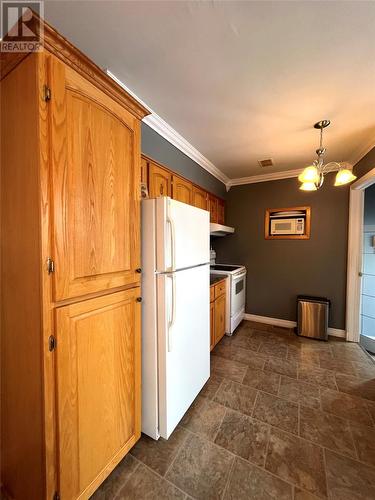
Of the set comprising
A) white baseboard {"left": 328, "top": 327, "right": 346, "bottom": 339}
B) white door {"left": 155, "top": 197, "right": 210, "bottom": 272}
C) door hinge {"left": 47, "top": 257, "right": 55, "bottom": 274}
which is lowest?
white baseboard {"left": 328, "top": 327, "right": 346, "bottom": 339}

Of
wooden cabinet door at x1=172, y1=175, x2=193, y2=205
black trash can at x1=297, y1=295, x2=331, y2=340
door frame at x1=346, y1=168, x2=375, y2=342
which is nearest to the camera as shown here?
wooden cabinet door at x1=172, y1=175, x2=193, y2=205

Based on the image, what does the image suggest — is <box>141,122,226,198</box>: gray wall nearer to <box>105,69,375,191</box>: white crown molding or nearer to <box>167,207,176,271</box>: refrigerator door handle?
<box>105,69,375,191</box>: white crown molding

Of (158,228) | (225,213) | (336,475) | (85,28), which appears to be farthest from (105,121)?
(225,213)

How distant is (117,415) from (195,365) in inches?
28.5

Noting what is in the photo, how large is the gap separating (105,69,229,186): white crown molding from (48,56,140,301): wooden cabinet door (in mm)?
505

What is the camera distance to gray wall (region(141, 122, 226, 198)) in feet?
6.24

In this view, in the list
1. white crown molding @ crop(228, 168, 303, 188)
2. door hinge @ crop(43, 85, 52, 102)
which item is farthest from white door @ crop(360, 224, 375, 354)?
door hinge @ crop(43, 85, 52, 102)

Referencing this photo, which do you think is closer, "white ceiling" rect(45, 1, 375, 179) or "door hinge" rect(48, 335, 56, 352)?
"door hinge" rect(48, 335, 56, 352)

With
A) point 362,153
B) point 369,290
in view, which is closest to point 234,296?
point 369,290

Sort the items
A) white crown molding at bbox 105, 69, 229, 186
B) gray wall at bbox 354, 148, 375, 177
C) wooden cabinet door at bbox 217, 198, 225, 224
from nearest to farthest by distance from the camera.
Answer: white crown molding at bbox 105, 69, 229, 186 < gray wall at bbox 354, 148, 375, 177 < wooden cabinet door at bbox 217, 198, 225, 224

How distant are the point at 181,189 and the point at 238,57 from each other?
1297mm

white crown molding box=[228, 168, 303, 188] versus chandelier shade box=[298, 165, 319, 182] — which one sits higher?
white crown molding box=[228, 168, 303, 188]

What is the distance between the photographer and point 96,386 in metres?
1.07

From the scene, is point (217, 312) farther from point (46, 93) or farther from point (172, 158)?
point (46, 93)
